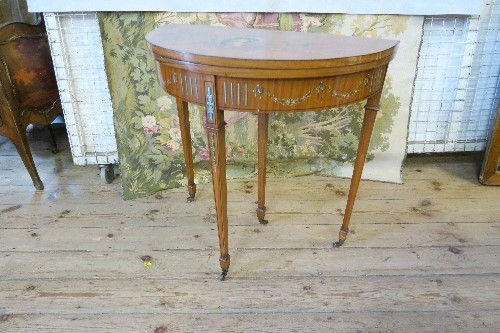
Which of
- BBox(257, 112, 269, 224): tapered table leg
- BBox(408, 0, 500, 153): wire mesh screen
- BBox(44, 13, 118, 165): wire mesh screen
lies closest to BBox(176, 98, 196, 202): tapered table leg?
BBox(257, 112, 269, 224): tapered table leg

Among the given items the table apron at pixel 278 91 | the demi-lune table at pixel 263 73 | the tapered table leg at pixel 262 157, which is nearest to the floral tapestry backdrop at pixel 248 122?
the tapered table leg at pixel 262 157

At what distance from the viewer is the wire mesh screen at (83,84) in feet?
5.35

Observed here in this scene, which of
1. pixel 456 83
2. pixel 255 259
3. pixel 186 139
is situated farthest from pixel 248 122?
pixel 456 83

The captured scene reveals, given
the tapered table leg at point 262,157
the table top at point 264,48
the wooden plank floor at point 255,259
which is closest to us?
the table top at point 264,48

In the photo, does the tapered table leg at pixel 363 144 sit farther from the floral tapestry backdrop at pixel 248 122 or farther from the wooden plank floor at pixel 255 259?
the floral tapestry backdrop at pixel 248 122

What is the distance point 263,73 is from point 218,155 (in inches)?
10.3

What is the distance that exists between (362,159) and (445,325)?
0.52 meters

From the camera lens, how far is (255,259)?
1.43 meters

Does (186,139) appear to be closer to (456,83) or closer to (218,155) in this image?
(218,155)

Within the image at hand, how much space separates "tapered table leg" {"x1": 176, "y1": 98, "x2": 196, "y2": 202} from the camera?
1.54 metres

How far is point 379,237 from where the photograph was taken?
154 cm

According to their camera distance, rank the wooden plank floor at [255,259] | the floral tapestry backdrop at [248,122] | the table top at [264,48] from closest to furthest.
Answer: the table top at [264,48] → the wooden plank floor at [255,259] → the floral tapestry backdrop at [248,122]

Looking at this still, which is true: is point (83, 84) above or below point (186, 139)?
above

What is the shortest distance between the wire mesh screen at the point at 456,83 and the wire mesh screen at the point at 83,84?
50.8 inches
